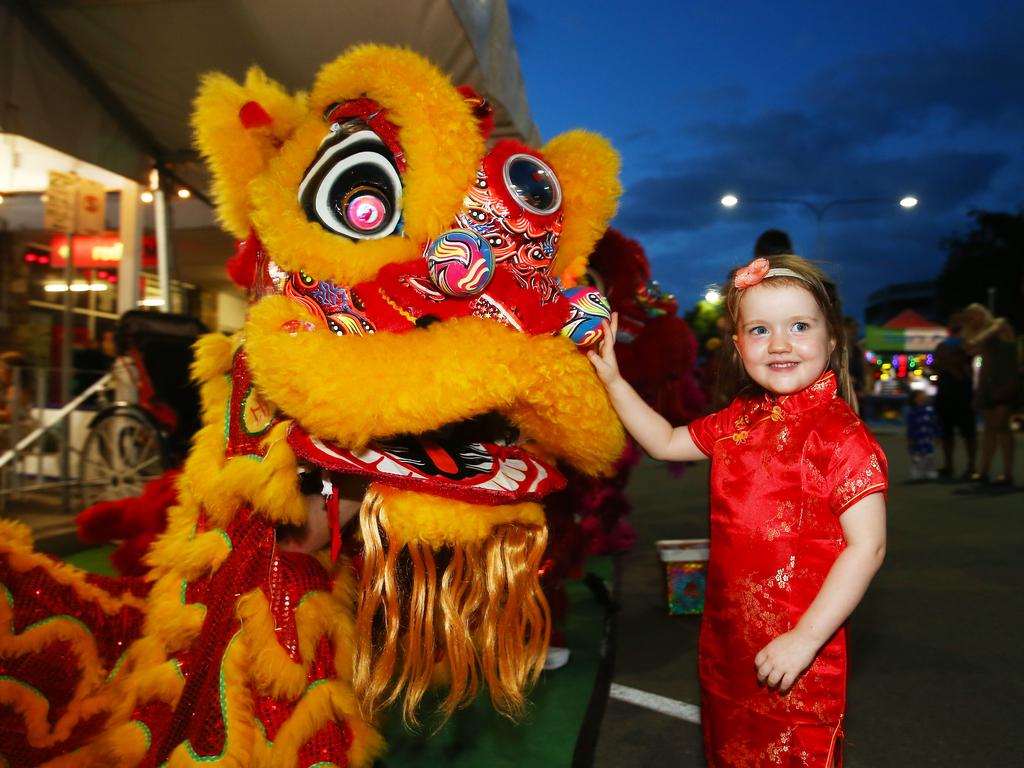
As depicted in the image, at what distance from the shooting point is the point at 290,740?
1.35 m

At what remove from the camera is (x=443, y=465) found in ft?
4.42

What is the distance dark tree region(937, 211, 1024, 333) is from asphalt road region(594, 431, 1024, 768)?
30.5 metres

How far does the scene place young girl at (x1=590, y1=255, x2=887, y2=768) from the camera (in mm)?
1324

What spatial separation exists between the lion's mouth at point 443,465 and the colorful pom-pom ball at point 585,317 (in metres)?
0.25

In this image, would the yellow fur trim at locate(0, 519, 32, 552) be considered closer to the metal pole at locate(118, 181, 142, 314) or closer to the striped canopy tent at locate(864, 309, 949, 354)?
the metal pole at locate(118, 181, 142, 314)

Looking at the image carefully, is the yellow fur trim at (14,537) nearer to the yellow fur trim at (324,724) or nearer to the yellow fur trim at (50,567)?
the yellow fur trim at (50,567)

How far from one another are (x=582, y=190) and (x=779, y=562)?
2.78 feet

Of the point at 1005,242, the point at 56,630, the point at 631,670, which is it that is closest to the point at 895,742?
the point at 631,670

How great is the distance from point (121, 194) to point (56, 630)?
5.33 metres

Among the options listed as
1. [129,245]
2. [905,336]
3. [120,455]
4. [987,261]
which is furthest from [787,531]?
[987,261]

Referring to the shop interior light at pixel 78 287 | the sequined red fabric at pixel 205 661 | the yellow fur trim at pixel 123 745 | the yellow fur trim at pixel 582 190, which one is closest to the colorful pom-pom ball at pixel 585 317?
the yellow fur trim at pixel 582 190

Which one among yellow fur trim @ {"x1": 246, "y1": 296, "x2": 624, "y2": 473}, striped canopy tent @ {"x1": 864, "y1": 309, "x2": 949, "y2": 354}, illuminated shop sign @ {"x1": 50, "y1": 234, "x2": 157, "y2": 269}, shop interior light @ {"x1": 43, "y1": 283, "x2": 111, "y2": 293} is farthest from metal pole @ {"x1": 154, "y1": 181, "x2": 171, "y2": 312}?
striped canopy tent @ {"x1": 864, "y1": 309, "x2": 949, "y2": 354}

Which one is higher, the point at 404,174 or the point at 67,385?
the point at 404,174

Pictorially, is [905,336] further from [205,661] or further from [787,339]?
[205,661]
